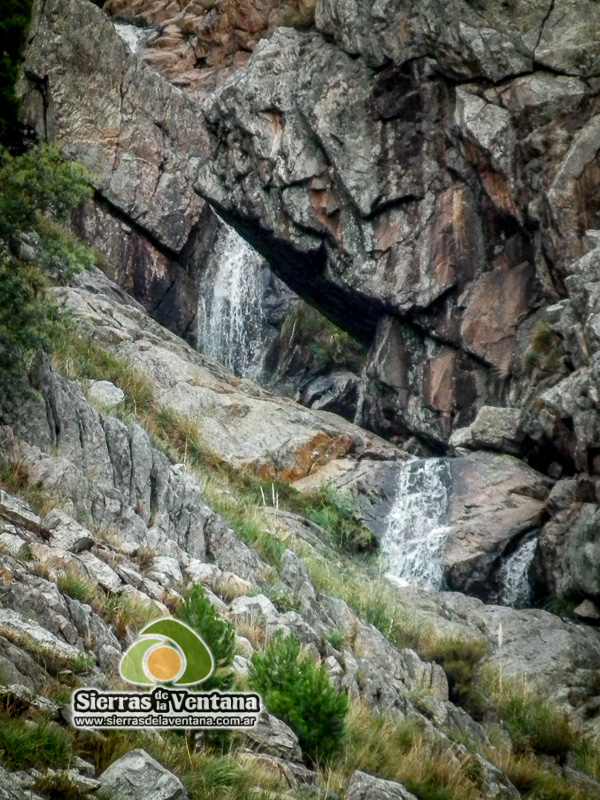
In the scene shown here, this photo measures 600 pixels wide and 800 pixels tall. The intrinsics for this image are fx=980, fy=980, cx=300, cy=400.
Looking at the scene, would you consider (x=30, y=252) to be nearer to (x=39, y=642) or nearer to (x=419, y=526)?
(x=39, y=642)

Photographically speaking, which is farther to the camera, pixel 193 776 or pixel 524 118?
pixel 524 118

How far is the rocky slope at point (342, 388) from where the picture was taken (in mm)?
8891

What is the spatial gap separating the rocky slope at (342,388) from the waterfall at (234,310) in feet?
0.33

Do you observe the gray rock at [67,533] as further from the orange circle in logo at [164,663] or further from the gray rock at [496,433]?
the gray rock at [496,433]

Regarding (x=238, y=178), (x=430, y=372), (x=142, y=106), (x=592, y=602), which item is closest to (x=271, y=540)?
(x=592, y=602)

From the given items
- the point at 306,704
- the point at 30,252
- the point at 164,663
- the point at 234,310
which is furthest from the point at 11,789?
the point at 234,310

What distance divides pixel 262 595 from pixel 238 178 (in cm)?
1956

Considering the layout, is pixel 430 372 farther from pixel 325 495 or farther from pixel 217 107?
pixel 217 107

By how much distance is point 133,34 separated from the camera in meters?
46.8

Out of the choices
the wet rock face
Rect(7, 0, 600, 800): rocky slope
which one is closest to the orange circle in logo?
Rect(7, 0, 600, 800): rocky slope

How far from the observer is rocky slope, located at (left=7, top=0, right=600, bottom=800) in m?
8.89

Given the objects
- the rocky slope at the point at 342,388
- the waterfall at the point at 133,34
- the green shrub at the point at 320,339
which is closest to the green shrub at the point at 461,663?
the rocky slope at the point at 342,388

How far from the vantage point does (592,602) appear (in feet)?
56.7

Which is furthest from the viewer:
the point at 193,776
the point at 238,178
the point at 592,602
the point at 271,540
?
the point at 238,178
